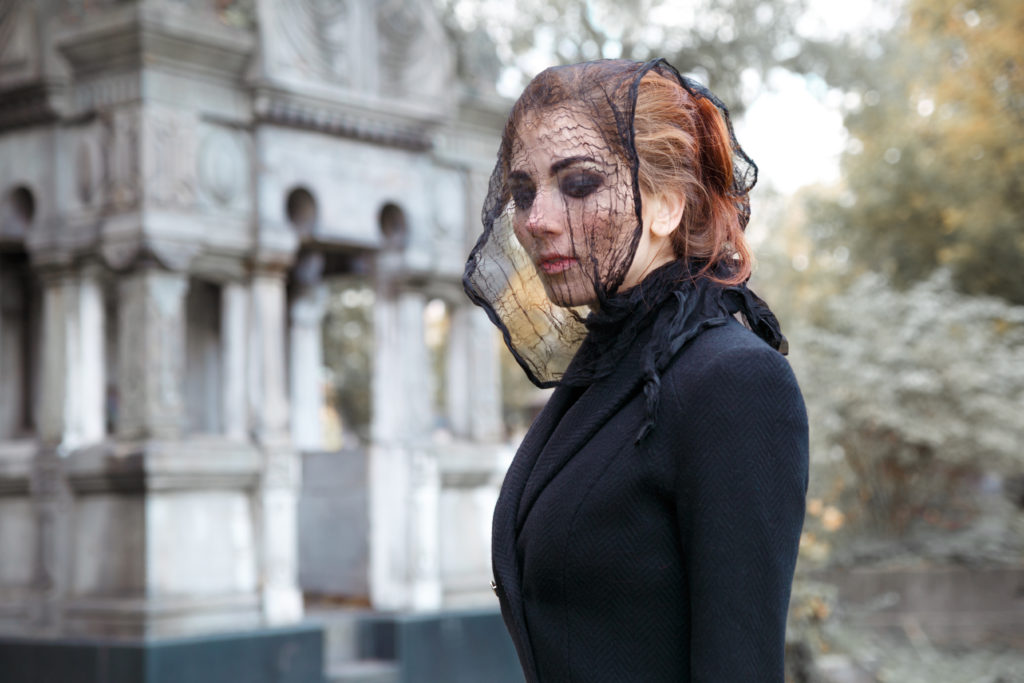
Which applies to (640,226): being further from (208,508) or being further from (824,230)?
(824,230)

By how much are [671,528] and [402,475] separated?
23.4 feet

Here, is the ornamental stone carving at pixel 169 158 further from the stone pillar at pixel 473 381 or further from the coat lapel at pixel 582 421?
the coat lapel at pixel 582 421

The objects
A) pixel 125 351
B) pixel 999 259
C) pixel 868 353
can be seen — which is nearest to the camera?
pixel 125 351

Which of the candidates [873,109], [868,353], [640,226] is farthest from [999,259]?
[640,226]

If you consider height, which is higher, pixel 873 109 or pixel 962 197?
pixel 873 109

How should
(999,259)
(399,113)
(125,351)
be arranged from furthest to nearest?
(999,259), (399,113), (125,351)

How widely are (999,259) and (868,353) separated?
5.02m

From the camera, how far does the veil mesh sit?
71.6 inches

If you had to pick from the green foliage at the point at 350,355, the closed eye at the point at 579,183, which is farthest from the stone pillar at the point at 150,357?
the green foliage at the point at 350,355

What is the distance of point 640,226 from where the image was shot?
5.89 feet

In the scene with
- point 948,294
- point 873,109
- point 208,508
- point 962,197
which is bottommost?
point 208,508

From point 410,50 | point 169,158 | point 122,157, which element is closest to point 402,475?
point 169,158

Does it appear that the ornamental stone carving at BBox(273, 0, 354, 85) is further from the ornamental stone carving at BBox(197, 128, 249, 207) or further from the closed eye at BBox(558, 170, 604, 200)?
the closed eye at BBox(558, 170, 604, 200)

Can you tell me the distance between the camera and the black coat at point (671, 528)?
1601 millimetres
